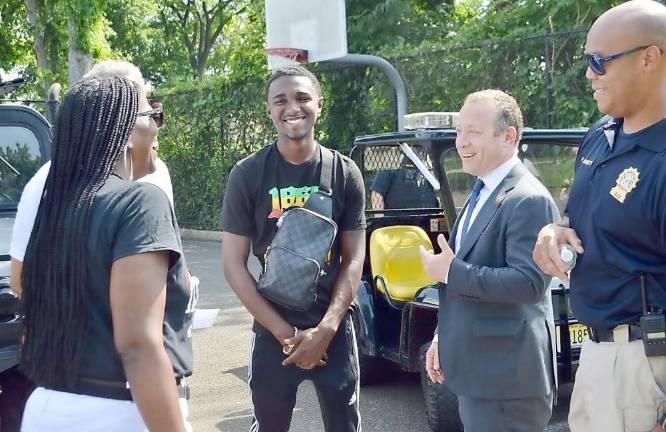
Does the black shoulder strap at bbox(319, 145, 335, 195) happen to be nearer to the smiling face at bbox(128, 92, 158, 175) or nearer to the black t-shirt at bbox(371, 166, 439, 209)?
the smiling face at bbox(128, 92, 158, 175)

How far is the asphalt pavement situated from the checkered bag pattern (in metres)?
2.17

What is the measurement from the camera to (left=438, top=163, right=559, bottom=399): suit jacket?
2811 millimetres

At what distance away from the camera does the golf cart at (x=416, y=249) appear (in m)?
4.61

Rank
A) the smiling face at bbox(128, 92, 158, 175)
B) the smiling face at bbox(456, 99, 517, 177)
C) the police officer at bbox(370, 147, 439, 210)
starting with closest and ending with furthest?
the smiling face at bbox(128, 92, 158, 175), the smiling face at bbox(456, 99, 517, 177), the police officer at bbox(370, 147, 439, 210)

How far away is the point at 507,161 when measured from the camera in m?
3.03

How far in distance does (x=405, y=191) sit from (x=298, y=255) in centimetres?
310

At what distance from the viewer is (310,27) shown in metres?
10.0

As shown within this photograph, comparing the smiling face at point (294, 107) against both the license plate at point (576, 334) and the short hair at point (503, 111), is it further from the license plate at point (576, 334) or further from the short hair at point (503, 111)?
the license plate at point (576, 334)

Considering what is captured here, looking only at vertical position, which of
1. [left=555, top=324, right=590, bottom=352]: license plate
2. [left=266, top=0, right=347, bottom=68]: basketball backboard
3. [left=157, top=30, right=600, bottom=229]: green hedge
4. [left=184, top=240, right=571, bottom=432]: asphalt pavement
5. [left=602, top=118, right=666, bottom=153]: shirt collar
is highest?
[left=266, top=0, right=347, bottom=68]: basketball backboard

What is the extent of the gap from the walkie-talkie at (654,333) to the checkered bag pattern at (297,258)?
4.45ft

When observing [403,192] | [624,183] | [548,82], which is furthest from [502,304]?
[548,82]

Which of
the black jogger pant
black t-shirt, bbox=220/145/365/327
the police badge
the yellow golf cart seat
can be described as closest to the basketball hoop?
the yellow golf cart seat

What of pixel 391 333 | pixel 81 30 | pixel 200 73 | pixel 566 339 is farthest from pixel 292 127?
pixel 200 73

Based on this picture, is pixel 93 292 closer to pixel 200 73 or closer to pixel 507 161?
pixel 507 161
